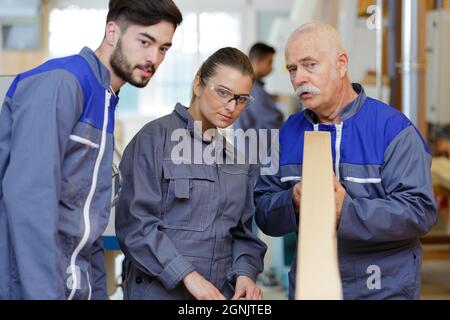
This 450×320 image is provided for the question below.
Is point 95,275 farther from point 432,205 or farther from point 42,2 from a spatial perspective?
point 42,2

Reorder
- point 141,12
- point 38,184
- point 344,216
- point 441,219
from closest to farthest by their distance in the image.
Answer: point 38,184, point 141,12, point 344,216, point 441,219

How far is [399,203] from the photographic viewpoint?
2.07 m

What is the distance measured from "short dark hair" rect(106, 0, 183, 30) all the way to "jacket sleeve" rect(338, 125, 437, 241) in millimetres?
648

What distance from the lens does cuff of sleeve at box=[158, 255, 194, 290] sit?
2.08 metres

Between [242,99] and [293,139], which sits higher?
[242,99]

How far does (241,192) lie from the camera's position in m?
2.25

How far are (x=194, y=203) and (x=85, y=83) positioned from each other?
52 centimetres

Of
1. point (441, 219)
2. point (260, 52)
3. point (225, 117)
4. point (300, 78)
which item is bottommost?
point (441, 219)

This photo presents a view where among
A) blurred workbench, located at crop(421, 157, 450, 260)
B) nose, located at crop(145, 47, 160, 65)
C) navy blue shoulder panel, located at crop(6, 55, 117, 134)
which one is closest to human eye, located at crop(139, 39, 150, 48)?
nose, located at crop(145, 47, 160, 65)

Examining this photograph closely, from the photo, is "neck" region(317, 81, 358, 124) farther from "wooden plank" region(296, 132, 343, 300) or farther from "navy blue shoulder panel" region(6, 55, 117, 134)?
"navy blue shoulder panel" region(6, 55, 117, 134)

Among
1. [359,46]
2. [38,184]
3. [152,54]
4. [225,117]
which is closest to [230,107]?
[225,117]

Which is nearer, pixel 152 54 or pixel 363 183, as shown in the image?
pixel 152 54

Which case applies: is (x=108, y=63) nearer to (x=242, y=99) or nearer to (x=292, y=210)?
(x=242, y=99)
